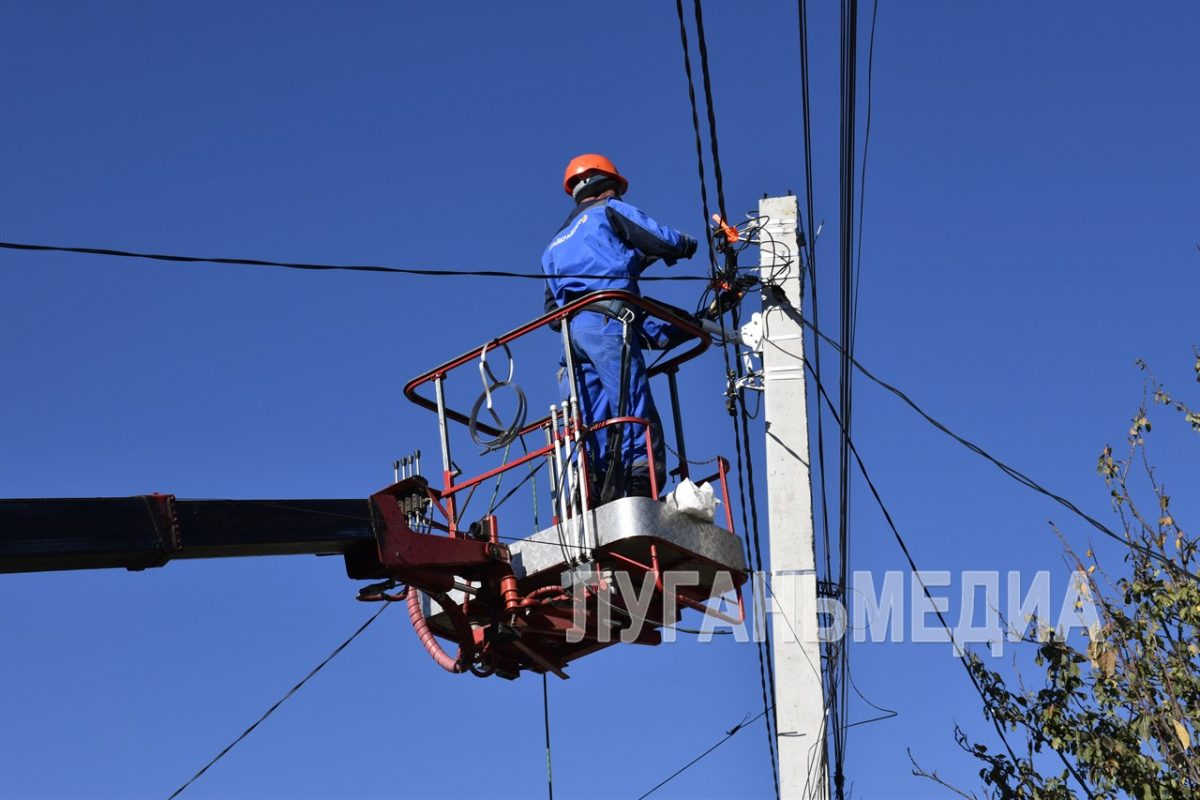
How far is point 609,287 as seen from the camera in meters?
10.2

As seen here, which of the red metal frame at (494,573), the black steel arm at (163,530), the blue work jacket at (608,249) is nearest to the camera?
the black steel arm at (163,530)

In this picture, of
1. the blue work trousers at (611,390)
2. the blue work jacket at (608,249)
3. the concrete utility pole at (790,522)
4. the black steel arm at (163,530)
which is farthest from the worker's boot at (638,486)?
the black steel arm at (163,530)

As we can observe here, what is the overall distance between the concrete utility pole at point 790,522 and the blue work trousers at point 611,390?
2.11 ft

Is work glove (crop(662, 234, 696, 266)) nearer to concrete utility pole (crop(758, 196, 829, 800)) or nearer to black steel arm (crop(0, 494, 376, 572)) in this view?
concrete utility pole (crop(758, 196, 829, 800))

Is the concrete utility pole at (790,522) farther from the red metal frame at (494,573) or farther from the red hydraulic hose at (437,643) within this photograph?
the red hydraulic hose at (437,643)

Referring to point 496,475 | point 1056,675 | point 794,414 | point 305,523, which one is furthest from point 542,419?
point 1056,675

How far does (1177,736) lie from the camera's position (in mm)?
10180

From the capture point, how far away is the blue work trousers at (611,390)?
384 inches

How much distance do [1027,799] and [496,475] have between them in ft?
12.6

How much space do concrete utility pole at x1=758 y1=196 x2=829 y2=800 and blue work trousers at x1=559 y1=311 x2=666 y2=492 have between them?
645mm

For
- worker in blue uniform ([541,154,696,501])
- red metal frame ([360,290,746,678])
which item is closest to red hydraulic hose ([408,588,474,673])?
red metal frame ([360,290,746,678])

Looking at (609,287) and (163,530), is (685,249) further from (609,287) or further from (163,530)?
(163,530)

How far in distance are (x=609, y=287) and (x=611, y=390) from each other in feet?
2.10

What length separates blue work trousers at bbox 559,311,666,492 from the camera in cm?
977
